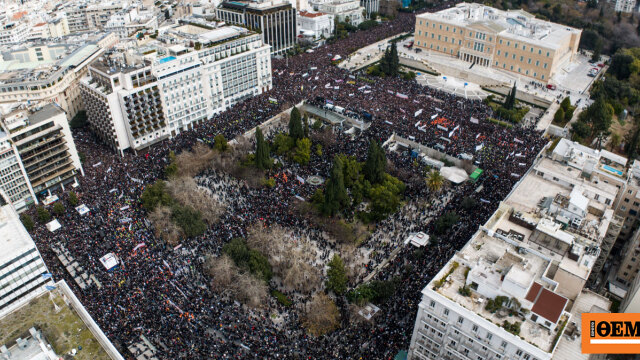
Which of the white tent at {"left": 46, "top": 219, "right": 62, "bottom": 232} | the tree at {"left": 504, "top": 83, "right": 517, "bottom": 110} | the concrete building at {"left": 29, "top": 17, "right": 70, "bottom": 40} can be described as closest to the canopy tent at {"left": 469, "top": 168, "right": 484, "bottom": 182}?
the tree at {"left": 504, "top": 83, "right": 517, "bottom": 110}

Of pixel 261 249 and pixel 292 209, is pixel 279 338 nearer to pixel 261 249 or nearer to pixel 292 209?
pixel 261 249

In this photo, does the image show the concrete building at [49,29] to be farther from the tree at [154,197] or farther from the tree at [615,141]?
the tree at [615,141]

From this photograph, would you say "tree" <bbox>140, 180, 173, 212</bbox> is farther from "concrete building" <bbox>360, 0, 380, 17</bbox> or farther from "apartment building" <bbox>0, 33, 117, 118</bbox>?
"concrete building" <bbox>360, 0, 380, 17</bbox>

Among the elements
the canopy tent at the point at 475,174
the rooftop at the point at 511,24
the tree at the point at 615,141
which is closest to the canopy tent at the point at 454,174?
the canopy tent at the point at 475,174

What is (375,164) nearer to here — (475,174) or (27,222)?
(475,174)

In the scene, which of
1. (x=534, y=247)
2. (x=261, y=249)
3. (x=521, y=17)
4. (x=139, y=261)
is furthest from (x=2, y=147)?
(x=521, y=17)

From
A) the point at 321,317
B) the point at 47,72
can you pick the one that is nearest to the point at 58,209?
the point at 47,72
